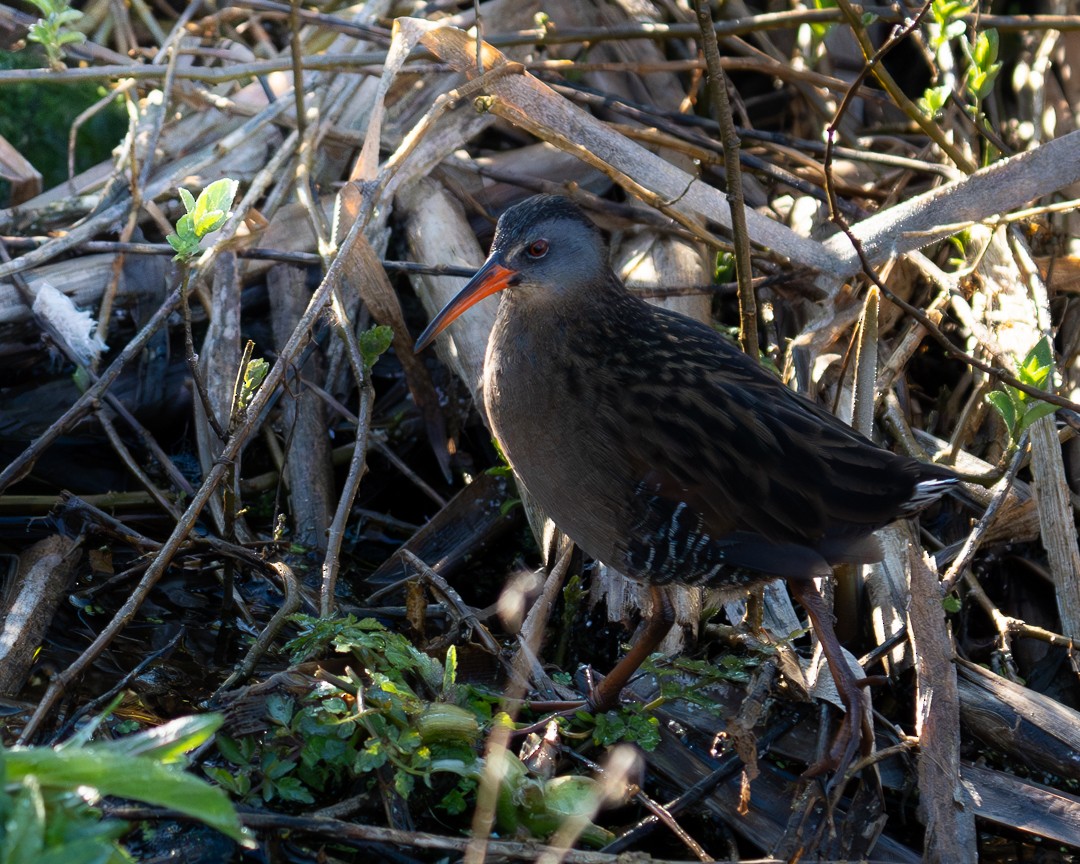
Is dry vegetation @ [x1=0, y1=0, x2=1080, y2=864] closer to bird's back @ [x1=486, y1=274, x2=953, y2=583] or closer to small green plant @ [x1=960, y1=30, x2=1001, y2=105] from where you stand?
small green plant @ [x1=960, y1=30, x2=1001, y2=105]

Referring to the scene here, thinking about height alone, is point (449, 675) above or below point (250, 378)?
below

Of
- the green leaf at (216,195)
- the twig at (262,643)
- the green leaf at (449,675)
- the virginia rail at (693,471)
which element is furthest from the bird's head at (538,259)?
the green leaf at (449,675)

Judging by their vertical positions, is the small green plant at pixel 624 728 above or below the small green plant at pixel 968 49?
below

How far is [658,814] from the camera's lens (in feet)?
7.13

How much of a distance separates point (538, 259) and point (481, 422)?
79 cm

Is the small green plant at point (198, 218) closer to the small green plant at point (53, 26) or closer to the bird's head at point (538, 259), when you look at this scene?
the bird's head at point (538, 259)

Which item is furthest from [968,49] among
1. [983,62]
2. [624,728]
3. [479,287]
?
[624,728]

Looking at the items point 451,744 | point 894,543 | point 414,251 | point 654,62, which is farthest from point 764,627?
point 654,62

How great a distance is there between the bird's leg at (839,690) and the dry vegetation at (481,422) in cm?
6

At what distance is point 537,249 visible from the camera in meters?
2.71

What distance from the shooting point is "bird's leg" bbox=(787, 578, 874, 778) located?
233 cm

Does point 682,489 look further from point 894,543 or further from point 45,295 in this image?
point 45,295

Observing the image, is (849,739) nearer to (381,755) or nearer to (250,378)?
(381,755)

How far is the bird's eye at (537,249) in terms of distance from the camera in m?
2.70
